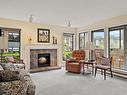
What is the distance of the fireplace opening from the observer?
23.1 ft

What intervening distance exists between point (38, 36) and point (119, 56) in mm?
3949

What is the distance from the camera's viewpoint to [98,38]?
22.4 feet

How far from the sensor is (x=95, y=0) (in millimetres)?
3562

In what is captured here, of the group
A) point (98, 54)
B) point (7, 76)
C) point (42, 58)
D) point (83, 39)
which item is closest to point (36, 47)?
point (42, 58)

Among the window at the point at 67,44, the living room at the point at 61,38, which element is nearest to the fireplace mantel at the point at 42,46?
the living room at the point at 61,38

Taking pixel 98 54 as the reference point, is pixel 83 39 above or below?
above

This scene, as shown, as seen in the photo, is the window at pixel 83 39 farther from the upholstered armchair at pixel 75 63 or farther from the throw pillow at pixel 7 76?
the throw pillow at pixel 7 76

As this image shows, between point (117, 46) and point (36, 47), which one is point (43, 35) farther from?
point (117, 46)

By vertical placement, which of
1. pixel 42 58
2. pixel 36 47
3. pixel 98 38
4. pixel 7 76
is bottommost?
pixel 42 58

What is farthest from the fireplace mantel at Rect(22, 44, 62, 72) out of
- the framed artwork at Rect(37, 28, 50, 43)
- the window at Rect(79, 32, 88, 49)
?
the window at Rect(79, 32, 88, 49)

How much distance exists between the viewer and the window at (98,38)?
6598 millimetres

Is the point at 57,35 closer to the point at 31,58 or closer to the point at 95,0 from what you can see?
the point at 31,58

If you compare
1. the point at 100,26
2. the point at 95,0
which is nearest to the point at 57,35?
the point at 100,26

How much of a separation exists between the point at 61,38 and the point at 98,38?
2.08 m
